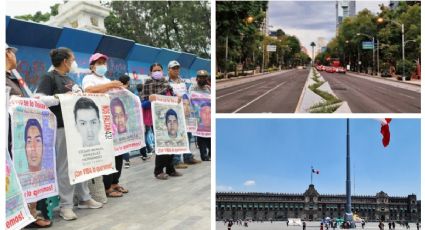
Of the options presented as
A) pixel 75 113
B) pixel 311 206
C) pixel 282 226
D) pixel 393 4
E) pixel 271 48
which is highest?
pixel 393 4

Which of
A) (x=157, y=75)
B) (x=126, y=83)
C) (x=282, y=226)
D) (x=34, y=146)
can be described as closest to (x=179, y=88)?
(x=157, y=75)

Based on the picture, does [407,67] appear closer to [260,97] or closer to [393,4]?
[393,4]

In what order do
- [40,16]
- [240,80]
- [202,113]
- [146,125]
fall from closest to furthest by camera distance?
1. [240,80]
2. [40,16]
3. [146,125]
4. [202,113]

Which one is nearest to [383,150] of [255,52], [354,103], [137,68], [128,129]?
[354,103]

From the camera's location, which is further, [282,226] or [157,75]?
[157,75]

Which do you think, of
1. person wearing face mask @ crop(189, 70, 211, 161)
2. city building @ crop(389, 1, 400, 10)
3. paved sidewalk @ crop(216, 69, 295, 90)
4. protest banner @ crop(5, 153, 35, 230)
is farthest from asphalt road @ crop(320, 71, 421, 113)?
protest banner @ crop(5, 153, 35, 230)

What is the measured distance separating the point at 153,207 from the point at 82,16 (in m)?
1.89

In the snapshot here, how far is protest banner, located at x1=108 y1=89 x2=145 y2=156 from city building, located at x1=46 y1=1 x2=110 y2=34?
3.21 ft

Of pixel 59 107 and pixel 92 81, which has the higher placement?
pixel 92 81

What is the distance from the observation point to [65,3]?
3814 millimetres

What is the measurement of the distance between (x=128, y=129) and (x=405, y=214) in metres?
1.85

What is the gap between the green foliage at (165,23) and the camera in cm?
417

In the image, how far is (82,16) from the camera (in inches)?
160

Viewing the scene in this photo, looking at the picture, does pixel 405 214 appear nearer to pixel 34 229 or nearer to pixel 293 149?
pixel 293 149
